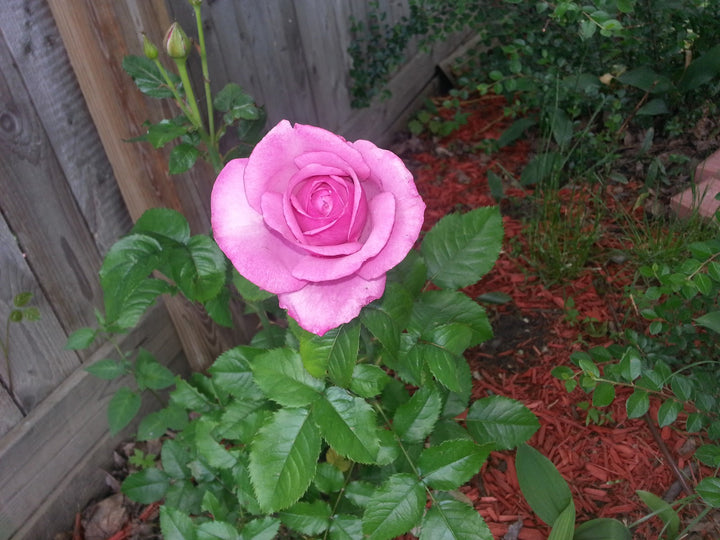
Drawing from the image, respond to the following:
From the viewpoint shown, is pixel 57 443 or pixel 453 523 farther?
pixel 57 443

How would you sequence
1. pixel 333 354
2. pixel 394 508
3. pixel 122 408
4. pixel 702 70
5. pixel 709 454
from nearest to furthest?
pixel 333 354
pixel 394 508
pixel 709 454
pixel 122 408
pixel 702 70

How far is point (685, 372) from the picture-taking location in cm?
165

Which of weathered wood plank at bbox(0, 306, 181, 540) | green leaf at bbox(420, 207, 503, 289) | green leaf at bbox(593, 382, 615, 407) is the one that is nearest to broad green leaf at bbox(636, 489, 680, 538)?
green leaf at bbox(593, 382, 615, 407)

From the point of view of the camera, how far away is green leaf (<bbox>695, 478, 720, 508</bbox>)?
44.5 inches

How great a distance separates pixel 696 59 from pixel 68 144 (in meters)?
2.58

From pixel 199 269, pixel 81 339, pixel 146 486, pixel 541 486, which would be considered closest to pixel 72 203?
pixel 81 339

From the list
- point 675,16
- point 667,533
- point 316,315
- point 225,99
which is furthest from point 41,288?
point 675,16

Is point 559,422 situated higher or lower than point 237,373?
lower

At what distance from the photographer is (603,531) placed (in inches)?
52.8

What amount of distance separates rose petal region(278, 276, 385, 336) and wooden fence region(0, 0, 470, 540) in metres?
1.09

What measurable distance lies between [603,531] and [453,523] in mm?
458

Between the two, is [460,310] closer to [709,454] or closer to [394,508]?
[394,508]

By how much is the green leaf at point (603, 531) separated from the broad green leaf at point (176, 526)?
917 millimetres

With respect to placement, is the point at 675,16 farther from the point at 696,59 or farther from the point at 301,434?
the point at 301,434
